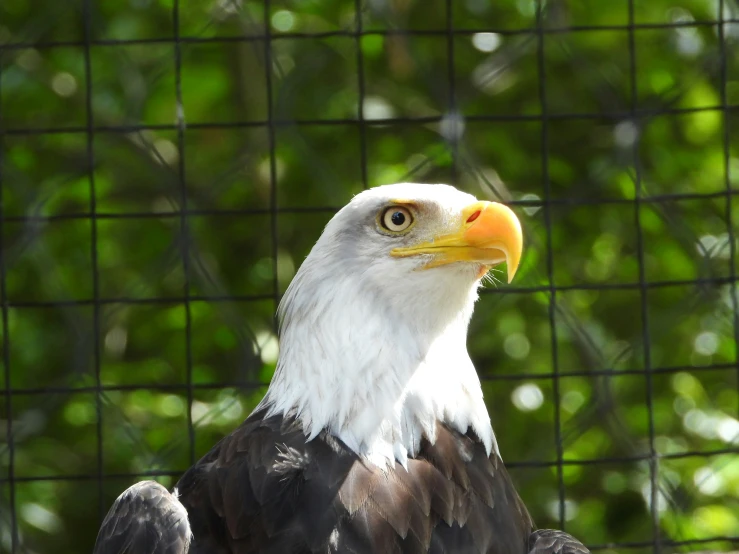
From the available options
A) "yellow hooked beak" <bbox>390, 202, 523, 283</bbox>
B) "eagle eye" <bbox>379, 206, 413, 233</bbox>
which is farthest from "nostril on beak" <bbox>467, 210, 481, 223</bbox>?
"eagle eye" <bbox>379, 206, 413, 233</bbox>

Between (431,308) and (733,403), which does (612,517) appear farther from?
(431,308)

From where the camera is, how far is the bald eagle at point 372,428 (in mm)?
1740

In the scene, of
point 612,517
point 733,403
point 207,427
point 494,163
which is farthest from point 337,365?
point 733,403

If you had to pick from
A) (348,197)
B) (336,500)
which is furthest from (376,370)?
(348,197)

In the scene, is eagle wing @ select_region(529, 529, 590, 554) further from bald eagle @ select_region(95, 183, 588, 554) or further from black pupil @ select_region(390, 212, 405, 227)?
black pupil @ select_region(390, 212, 405, 227)

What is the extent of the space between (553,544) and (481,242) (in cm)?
52

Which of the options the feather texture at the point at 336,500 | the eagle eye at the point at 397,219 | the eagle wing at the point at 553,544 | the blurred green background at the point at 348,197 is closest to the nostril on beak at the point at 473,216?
the eagle eye at the point at 397,219

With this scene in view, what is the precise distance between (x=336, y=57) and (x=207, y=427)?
1.13m

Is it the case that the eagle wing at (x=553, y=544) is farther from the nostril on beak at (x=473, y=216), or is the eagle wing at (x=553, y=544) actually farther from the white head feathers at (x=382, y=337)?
the nostril on beak at (x=473, y=216)

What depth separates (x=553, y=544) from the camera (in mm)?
1852

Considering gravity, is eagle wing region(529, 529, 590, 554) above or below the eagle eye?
below

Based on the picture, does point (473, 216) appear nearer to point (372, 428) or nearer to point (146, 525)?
point (372, 428)

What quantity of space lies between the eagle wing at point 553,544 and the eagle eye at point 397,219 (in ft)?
1.89

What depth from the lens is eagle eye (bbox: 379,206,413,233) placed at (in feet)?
6.24
